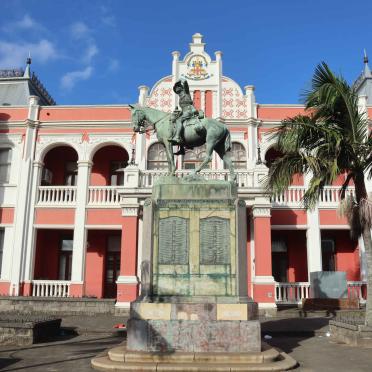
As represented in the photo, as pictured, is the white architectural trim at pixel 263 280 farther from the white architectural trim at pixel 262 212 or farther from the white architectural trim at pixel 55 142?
the white architectural trim at pixel 55 142

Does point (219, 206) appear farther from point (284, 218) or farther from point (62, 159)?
point (62, 159)

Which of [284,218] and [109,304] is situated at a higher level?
[284,218]

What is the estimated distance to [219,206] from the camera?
8.29 m

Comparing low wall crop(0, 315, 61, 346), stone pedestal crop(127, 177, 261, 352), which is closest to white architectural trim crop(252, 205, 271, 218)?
stone pedestal crop(127, 177, 261, 352)

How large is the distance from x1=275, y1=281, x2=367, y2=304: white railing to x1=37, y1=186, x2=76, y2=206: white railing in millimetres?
9638

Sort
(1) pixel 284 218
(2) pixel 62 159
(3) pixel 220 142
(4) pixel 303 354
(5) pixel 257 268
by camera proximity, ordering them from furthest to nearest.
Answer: (2) pixel 62 159 < (1) pixel 284 218 < (5) pixel 257 268 < (3) pixel 220 142 < (4) pixel 303 354

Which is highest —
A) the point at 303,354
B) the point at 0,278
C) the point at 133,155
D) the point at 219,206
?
the point at 133,155

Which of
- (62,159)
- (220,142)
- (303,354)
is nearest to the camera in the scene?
(303,354)

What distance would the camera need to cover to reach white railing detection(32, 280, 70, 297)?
718 inches

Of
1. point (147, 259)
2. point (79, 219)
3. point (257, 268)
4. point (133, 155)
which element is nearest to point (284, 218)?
point (257, 268)

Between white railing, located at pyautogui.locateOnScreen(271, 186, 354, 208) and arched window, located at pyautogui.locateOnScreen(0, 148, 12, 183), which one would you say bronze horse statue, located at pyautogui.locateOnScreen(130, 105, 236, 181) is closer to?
white railing, located at pyautogui.locateOnScreen(271, 186, 354, 208)

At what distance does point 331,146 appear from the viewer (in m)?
10.4

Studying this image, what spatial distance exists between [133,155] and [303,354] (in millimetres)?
11808

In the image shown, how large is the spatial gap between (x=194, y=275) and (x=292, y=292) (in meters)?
10.7
